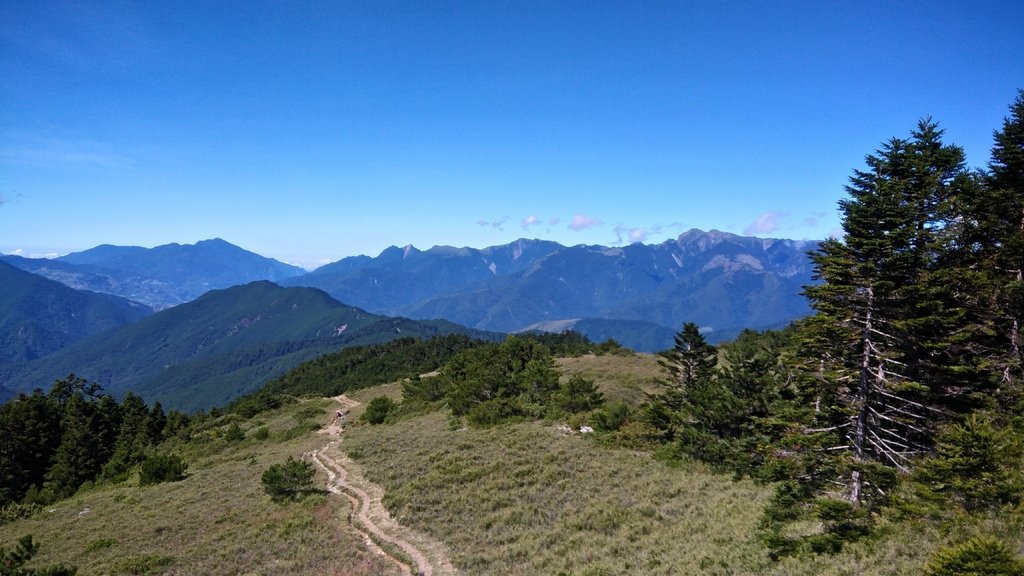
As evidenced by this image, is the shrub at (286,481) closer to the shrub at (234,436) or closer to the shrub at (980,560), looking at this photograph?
the shrub at (980,560)

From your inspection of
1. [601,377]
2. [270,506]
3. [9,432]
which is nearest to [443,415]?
[601,377]

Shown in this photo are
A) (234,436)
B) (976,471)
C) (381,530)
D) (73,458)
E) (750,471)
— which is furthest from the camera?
(234,436)

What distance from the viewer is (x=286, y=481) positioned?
2816 centimetres

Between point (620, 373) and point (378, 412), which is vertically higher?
point (620, 373)

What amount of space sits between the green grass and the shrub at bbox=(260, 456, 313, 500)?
2.34 ft

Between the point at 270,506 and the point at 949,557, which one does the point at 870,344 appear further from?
the point at 270,506

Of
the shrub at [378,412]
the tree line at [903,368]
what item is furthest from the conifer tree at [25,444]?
the tree line at [903,368]

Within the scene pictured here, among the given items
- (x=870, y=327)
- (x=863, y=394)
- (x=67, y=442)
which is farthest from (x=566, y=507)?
(x=67, y=442)

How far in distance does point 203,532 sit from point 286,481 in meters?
4.65

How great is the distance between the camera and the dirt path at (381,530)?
18.8 metres

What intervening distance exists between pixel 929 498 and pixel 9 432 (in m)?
84.6

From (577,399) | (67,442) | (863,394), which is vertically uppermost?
(863,394)

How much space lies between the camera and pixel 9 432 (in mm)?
58688

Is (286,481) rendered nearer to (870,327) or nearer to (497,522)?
(497,522)
